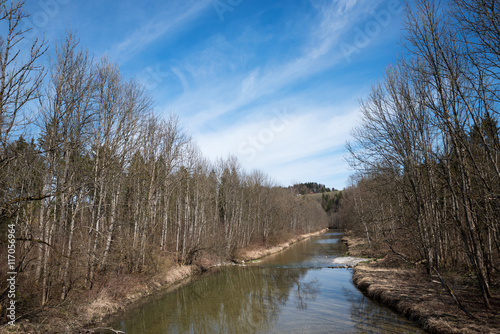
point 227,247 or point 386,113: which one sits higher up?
point 386,113

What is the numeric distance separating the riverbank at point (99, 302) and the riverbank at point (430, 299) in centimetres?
978

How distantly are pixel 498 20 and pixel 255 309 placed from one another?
12662mm

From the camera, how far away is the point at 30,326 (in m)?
7.99

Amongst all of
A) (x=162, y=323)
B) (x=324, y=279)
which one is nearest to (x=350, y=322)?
(x=162, y=323)

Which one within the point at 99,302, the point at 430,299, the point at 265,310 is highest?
the point at 99,302

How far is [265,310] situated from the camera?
12.1 m

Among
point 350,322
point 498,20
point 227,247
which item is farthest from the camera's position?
point 227,247

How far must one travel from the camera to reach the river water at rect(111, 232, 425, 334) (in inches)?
387

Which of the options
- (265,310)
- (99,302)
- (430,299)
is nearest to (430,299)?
(430,299)

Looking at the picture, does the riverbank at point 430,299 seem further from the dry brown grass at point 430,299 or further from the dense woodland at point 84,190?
the dense woodland at point 84,190

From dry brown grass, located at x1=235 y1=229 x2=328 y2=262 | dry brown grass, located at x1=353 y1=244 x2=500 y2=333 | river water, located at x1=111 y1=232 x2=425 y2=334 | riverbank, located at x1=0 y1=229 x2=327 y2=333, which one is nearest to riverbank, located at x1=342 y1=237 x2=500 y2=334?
dry brown grass, located at x1=353 y1=244 x2=500 y2=333

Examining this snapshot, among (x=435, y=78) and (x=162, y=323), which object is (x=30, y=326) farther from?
(x=435, y=78)

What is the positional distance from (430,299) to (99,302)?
41.8ft

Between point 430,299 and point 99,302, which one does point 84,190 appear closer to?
point 99,302
